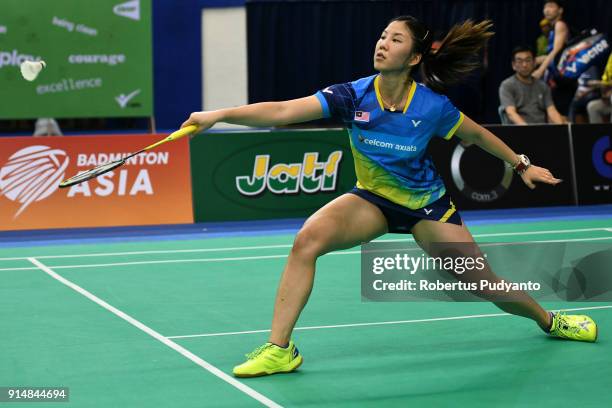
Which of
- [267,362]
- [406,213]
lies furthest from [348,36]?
[267,362]

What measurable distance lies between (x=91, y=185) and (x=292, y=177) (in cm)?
200

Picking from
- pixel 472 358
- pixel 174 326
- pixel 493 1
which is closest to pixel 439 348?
pixel 472 358

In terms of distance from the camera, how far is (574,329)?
579cm

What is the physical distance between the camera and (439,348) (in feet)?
18.9

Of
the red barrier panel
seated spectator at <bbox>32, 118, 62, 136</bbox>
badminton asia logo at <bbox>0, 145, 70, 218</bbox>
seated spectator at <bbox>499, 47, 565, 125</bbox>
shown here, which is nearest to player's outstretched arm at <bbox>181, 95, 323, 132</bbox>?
the red barrier panel

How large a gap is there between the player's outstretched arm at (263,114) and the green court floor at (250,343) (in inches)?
47.6

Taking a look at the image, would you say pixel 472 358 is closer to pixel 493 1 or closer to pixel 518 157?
pixel 518 157

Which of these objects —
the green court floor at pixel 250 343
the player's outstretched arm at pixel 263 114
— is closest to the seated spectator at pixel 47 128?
the green court floor at pixel 250 343

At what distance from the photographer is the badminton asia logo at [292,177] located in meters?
10.7

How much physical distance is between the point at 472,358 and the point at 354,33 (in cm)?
1411

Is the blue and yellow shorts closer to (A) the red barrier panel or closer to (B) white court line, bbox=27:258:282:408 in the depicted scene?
(B) white court line, bbox=27:258:282:408

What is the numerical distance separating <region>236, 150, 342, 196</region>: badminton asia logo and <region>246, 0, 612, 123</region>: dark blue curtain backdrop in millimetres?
8294

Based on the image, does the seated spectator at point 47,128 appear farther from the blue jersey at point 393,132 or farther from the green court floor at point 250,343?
the blue jersey at point 393,132

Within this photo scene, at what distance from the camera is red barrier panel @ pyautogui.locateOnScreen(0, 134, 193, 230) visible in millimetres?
10008
